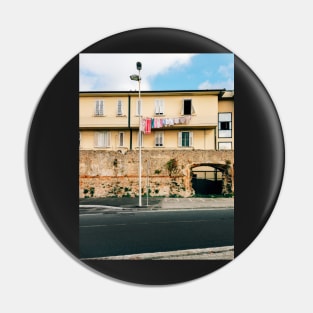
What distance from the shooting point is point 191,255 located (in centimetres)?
224

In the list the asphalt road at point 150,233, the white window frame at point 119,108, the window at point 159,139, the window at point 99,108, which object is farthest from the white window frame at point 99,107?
the asphalt road at point 150,233

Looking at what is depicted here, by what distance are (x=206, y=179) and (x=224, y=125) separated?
65 cm

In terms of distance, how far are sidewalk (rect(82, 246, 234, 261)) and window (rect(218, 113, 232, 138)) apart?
2.93 ft

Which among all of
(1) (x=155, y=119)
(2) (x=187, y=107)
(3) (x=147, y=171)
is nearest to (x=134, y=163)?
(3) (x=147, y=171)

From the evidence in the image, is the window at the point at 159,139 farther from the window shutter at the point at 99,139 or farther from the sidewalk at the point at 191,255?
the sidewalk at the point at 191,255

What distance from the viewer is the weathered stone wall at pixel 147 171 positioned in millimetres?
2275

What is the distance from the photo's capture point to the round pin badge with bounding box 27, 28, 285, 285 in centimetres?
220

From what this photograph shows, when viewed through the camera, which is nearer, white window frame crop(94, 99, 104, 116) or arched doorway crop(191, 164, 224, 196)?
white window frame crop(94, 99, 104, 116)

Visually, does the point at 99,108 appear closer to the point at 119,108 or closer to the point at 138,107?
the point at 119,108

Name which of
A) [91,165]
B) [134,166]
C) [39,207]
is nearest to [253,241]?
[134,166]

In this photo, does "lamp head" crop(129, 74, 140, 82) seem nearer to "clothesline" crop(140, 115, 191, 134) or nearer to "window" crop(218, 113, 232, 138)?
"clothesline" crop(140, 115, 191, 134)

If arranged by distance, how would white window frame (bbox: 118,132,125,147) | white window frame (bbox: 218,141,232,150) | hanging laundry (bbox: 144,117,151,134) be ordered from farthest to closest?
white window frame (bbox: 118,132,125,147) < hanging laundry (bbox: 144,117,151,134) < white window frame (bbox: 218,141,232,150)

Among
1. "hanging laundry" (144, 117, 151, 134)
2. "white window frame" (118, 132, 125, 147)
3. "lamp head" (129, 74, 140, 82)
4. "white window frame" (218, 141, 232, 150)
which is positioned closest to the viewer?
"lamp head" (129, 74, 140, 82)

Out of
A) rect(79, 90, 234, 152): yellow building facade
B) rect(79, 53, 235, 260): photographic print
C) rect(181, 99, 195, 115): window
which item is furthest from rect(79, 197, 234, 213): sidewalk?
rect(181, 99, 195, 115): window
